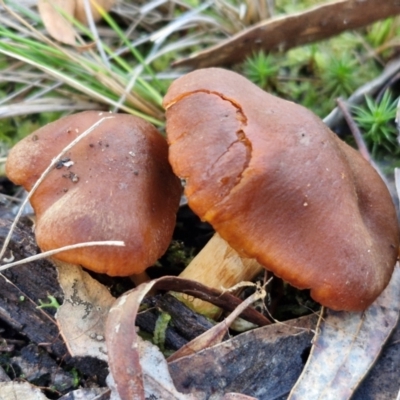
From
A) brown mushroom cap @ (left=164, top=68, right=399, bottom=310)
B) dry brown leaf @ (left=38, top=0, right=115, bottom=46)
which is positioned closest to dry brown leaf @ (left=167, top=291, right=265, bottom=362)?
brown mushroom cap @ (left=164, top=68, right=399, bottom=310)

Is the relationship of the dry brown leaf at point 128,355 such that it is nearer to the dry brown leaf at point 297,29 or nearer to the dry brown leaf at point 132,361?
the dry brown leaf at point 132,361

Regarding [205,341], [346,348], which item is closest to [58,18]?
[205,341]

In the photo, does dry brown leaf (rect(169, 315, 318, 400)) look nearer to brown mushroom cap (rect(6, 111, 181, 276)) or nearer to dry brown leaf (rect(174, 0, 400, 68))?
brown mushroom cap (rect(6, 111, 181, 276))

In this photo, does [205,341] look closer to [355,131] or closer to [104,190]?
[104,190]

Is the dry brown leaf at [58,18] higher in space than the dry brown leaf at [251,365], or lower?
higher

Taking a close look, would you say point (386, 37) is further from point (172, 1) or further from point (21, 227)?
point (21, 227)

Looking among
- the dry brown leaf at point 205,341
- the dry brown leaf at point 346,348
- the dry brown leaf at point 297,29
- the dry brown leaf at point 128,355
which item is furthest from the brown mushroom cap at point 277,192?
the dry brown leaf at point 297,29
